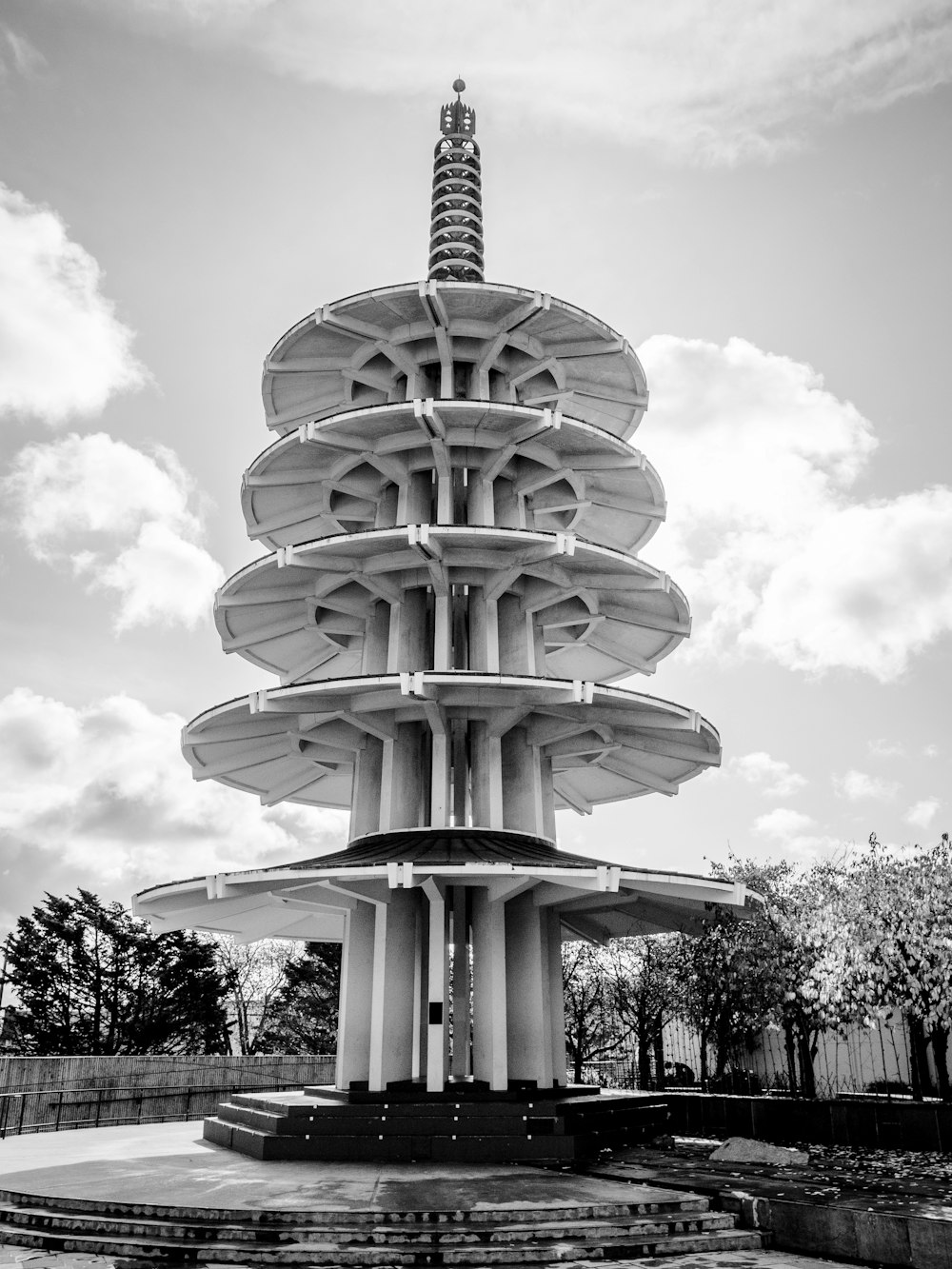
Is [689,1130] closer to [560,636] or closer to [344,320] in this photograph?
[560,636]

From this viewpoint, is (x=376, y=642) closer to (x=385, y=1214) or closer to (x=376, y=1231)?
(x=385, y=1214)

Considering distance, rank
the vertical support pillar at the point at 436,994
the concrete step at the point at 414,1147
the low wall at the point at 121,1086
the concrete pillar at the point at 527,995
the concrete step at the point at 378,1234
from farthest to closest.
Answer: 1. the low wall at the point at 121,1086
2. the concrete pillar at the point at 527,995
3. the vertical support pillar at the point at 436,994
4. the concrete step at the point at 414,1147
5. the concrete step at the point at 378,1234

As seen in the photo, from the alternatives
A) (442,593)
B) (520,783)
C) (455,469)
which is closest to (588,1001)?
(520,783)

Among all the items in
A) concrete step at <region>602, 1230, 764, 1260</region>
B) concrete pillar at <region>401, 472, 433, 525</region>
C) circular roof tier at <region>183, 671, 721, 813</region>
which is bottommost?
concrete step at <region>602, 1230, 764, 1260</region>

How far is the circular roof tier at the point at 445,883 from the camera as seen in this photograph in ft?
71.9

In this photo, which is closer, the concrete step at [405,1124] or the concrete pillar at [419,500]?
the concrete step at [405,1124]

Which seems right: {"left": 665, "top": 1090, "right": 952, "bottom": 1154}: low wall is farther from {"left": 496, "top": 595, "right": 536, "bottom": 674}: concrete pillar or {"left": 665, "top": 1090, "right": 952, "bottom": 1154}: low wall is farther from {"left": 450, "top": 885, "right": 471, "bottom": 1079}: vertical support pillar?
{"left": 496, "top": 595, "right": 536, "bottom": 674}: concrete pillar

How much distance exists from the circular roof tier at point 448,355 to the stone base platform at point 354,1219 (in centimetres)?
2233

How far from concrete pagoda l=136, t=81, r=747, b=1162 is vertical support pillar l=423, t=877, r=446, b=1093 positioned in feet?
0.23

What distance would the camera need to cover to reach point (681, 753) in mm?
30219

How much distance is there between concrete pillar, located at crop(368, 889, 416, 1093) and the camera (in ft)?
77.9

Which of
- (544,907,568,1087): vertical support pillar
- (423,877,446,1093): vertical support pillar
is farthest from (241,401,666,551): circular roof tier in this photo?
(423,877,446,1093): vertical support pillar

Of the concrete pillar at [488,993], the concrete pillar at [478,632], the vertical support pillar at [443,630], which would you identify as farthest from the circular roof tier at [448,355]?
the concrete pillar at [488,993]

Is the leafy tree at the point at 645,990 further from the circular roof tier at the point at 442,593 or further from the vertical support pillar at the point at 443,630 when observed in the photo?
the vertical support pillar at the point at 443,630
